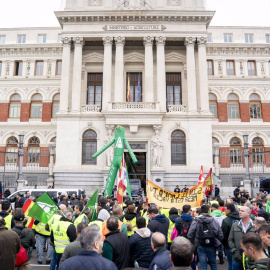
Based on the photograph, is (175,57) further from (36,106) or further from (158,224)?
(158,224)

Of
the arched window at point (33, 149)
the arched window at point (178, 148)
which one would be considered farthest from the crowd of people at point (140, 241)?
the arched window at point (33, 149)

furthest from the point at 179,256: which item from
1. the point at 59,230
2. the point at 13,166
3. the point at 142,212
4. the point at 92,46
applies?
the point at 13,166

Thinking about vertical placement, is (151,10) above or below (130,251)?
above

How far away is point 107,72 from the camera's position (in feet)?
91.6

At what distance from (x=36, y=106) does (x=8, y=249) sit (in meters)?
31.7

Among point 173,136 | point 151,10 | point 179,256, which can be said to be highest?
point 151,10

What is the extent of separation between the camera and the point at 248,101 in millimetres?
34469

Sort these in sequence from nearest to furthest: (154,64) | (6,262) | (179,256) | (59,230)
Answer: (179,256) → (6,262) → (59,230) → (154,64)

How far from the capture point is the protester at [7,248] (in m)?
5.13

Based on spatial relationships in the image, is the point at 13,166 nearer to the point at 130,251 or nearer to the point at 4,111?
the point at 4,111

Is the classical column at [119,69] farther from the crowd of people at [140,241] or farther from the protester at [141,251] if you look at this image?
the protester at [141,251]

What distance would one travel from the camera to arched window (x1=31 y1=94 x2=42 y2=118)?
3491cm

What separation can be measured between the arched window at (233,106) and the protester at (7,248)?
1257 inches

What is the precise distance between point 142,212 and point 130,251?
4.00 m
